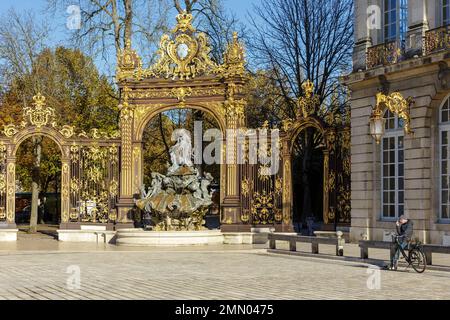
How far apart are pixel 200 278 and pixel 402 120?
10.8 meters

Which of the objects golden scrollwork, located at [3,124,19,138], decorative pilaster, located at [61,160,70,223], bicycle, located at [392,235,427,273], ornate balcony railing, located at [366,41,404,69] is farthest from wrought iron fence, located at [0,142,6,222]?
bicycle, located at [392,235,427,273]

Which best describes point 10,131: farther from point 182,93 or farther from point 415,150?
point 415,150

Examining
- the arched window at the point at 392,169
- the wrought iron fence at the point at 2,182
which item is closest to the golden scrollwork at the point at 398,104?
the arched window at the point at 392,169

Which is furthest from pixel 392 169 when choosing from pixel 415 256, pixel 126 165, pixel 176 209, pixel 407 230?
pixel 126 165

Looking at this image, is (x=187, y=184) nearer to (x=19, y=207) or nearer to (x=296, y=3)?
(x=296, y=3)

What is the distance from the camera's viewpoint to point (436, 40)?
914 inches

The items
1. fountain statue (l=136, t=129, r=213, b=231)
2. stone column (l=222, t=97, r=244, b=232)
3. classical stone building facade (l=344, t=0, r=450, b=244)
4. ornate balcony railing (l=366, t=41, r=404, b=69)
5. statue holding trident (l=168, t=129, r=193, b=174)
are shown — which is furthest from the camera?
statue holding trident (l=168, t=129, r=193, b=174)

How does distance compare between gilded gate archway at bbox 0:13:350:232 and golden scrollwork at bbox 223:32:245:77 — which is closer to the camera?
gilded gate archway at bbox 0:13:350:232

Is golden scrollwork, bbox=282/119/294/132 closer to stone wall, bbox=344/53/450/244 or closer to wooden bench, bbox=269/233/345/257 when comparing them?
stone wall, bbox=344/53/450/244

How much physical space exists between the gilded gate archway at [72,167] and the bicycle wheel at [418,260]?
13974 millimetres

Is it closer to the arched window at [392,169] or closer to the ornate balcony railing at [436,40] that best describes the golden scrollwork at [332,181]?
the arched window at [392,169]

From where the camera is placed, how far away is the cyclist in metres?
18.1

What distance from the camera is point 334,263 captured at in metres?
20.4

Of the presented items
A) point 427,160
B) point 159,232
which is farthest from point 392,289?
point 159,232
